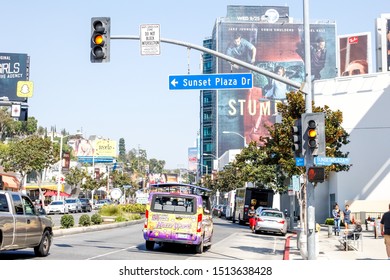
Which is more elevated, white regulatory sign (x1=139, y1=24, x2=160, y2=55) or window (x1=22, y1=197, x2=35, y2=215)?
white regulatory sign (x1=139, y1=24, x2=160, y2=55)

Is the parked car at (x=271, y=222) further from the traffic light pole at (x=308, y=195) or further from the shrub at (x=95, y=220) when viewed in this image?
the traffic light pole at (x=308, y=195)

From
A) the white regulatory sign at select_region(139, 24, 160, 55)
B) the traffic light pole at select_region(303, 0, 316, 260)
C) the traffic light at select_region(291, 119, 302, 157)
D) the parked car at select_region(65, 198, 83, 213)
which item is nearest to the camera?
the traffic light pole at select_region(303, 0, 316, 260)

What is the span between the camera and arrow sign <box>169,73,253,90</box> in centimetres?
1959

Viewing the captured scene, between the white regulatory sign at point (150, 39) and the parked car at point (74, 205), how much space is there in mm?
48907

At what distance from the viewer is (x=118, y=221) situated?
41531 millimetres

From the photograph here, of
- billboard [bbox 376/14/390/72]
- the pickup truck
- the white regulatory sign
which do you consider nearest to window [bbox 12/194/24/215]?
the pickup truck

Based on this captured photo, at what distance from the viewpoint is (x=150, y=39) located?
18.7 m

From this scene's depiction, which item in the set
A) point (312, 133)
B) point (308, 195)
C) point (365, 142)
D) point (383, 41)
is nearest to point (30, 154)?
point (365, 142)

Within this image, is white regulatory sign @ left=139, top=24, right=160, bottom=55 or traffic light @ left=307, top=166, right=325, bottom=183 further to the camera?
white regulatory sign @ left=139, top=24, right=160, bottom=55

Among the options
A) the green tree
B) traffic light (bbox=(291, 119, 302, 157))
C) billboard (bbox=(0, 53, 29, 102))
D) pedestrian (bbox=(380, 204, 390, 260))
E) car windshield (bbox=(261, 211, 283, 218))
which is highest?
billboard (bbox=(0, 53, 29, 102))

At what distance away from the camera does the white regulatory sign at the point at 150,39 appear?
18656mm

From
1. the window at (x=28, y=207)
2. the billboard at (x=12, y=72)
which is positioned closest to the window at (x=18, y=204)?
the window at (x=28, y=207)

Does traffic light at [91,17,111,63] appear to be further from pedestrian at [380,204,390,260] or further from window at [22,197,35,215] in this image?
Answer: pedestrian at [380,204,390,260]

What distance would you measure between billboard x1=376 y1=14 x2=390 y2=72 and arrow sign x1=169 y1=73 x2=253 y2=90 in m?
92.5
